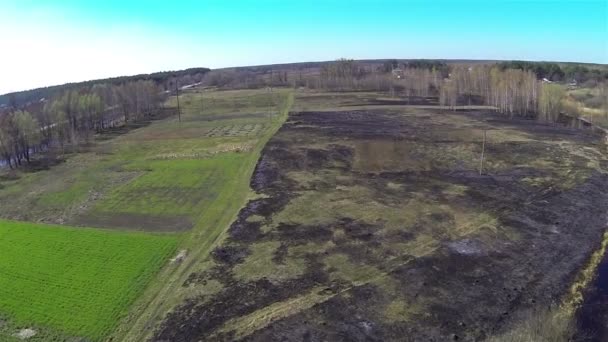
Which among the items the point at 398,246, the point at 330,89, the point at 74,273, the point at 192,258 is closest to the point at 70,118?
the point at 74,273

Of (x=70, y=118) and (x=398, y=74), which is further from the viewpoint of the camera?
(x=398, y=74)

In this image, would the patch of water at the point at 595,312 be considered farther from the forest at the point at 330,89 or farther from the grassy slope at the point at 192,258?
the forest at the point at 330,89

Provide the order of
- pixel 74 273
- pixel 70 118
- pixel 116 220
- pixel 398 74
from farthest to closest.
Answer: pixel 398 74
pixel 70 118
pixel 116 220
pixel 74 273

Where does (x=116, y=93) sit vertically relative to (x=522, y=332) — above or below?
above

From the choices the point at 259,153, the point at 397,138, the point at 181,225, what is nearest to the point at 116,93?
the point at 259,153

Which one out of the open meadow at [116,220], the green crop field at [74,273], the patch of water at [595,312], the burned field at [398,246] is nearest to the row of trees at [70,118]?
the open meadow at [116,220]

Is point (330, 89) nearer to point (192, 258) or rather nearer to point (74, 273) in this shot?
point (192, 258)

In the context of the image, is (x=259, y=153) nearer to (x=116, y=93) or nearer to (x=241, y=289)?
(x=241, y=289)
